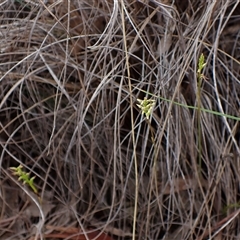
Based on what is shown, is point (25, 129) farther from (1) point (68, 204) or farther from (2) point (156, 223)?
(2) point (156, 223)

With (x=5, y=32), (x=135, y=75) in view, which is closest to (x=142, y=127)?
(x=135, y=75)

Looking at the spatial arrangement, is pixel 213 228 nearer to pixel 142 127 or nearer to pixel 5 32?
pixel 142 127

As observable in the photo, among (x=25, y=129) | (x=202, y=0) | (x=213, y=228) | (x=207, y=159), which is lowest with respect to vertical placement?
(x=213, y=228)

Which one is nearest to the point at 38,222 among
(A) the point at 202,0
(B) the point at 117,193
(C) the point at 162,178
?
(B) the point at 117,193

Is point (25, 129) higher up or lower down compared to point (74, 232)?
higher up

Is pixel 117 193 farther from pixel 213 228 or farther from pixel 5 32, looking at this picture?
pixel 5 32

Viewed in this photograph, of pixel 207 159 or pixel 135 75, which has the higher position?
pixel 135 75
